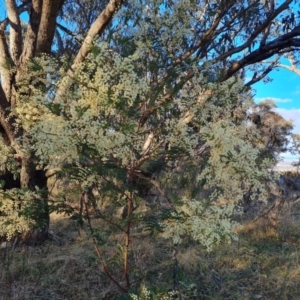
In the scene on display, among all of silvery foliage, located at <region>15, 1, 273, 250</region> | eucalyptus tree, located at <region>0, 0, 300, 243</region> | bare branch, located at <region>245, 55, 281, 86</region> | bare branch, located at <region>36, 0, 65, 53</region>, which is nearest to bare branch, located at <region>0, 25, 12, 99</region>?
eucalyptus tree, located at <region>0, 0, 300, 243</region>

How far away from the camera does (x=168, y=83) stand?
2199 mm

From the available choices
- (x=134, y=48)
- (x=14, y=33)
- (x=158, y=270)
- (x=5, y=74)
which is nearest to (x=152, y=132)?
(x=134, y=48)

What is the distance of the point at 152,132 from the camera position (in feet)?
7.30

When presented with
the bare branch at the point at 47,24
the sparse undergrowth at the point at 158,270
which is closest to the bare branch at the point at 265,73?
the sparse undergrowth at the point at 158,270

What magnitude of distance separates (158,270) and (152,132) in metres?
1.56

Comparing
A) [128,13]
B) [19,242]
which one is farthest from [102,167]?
[19,242]

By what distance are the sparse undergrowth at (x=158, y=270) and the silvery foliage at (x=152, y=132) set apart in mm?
663

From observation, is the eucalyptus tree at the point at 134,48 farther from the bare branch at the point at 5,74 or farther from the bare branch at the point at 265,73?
the bare branch at the point at 265,73

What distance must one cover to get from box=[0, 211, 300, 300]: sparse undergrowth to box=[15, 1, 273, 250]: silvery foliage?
663 mm

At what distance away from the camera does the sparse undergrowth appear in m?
2.86

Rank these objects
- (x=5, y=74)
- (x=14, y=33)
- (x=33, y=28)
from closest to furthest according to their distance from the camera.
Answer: (x=33, y=28)
(x=5, y=74)
(x=14, y=33)

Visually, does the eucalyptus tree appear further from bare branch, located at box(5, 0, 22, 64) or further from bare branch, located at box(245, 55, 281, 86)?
bare branch, located at box(245, 55, 281, 86)

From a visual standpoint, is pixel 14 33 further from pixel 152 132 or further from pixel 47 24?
pixel 152 132

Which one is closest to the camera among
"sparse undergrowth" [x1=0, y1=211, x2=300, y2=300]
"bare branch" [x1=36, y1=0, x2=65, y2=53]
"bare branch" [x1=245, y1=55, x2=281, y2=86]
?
"sparse undergrowth" [x1=0, y1=211, x2=300, y2=300]
